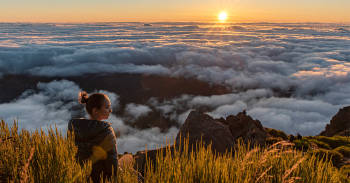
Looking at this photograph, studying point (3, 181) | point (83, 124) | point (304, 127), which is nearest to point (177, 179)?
point (83, 124)

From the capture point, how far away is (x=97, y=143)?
3559mm

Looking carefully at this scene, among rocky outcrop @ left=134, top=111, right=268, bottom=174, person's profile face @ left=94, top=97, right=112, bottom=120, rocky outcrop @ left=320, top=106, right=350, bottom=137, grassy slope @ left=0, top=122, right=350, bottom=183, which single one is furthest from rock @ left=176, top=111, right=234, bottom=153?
rocky outcrop @ left=320, top=106, right=350, bottom=137

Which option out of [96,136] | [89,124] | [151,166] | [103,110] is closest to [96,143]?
[96,136]

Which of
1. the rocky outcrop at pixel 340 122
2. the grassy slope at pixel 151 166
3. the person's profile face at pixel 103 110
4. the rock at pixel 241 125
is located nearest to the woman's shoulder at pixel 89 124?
the person's profile face at pixel 103 110

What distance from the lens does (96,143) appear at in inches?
140

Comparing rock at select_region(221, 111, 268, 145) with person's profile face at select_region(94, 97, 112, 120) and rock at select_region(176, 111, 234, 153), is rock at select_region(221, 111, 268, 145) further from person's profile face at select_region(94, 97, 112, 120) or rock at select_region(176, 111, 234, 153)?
person's profile face at select_region(94, 97, 112, 120)

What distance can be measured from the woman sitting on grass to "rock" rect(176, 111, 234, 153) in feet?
33.9

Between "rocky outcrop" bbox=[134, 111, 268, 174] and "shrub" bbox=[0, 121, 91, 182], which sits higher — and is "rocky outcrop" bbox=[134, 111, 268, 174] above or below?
below

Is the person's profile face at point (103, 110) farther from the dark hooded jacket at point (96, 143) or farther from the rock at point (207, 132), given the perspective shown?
the rock at point (207, 132)

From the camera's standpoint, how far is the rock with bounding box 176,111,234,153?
14.1 m

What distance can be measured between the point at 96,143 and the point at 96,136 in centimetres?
11

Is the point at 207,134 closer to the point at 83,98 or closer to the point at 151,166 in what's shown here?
the point at 83,98

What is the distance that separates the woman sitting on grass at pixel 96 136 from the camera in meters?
3.52

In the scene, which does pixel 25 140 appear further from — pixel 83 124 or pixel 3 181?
pixel 83 124
